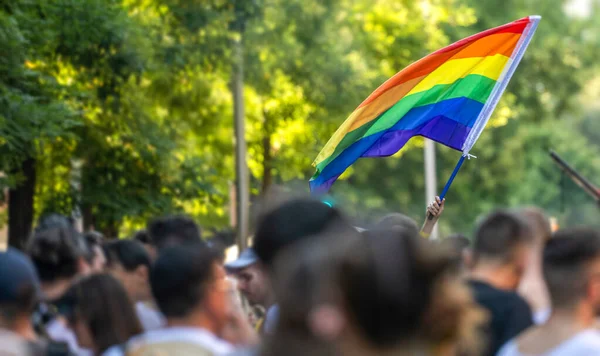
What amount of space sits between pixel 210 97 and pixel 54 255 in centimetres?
1647

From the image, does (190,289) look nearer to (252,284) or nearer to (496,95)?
(252,284)

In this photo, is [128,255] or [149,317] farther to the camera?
[128,255]

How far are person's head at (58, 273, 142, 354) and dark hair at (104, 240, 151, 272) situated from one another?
188cm

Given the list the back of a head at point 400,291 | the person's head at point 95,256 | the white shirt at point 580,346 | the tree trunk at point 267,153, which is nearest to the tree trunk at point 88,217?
the tree trunk at point 267,153

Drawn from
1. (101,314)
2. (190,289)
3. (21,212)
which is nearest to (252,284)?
(101,314)

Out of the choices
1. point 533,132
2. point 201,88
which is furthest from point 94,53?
point 533,132

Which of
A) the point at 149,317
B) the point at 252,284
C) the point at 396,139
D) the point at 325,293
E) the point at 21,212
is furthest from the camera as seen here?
the point at 21,212

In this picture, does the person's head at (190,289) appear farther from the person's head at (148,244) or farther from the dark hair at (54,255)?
the person's head at (148,244)

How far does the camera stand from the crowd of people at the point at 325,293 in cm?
240

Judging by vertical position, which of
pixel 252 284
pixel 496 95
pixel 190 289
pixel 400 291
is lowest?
pixel 252 284

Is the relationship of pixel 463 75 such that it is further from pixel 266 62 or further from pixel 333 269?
pixel 266 62

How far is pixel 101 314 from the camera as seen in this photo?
466 centimetres

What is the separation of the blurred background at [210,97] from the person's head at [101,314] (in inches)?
183

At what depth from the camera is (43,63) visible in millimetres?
15438
